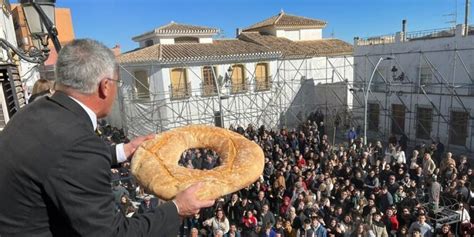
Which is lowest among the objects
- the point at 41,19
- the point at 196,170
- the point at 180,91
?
the point at 180,91

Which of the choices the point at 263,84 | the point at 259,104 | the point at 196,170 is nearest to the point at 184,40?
the point at 263,84

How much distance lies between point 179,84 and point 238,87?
146 inches

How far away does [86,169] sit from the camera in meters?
1.40

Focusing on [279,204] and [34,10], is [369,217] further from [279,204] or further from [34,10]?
[34,10]

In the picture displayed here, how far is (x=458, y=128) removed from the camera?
1708 centimetres

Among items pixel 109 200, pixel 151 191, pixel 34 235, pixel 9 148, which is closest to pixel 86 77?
pixel 9 148

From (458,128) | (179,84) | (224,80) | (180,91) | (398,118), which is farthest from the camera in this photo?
(224,80)

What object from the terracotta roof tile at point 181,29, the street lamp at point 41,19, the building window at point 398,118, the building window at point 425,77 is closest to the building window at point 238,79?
the terracotta roof tile at point 181,29

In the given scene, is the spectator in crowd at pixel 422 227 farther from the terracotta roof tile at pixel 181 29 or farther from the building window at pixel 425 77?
the terracotta roof tile at pixel 181 29

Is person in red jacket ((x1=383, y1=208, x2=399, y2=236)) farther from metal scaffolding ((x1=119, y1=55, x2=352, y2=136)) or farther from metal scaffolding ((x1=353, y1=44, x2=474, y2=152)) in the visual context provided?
metal scaffolding ((x1=119, y1=55, x2=352, y2=136))

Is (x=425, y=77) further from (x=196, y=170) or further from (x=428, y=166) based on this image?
(x=196, y=170)

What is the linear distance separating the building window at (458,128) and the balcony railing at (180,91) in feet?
44.8

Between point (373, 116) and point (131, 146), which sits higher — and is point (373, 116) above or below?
below

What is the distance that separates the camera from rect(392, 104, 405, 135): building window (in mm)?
19641
